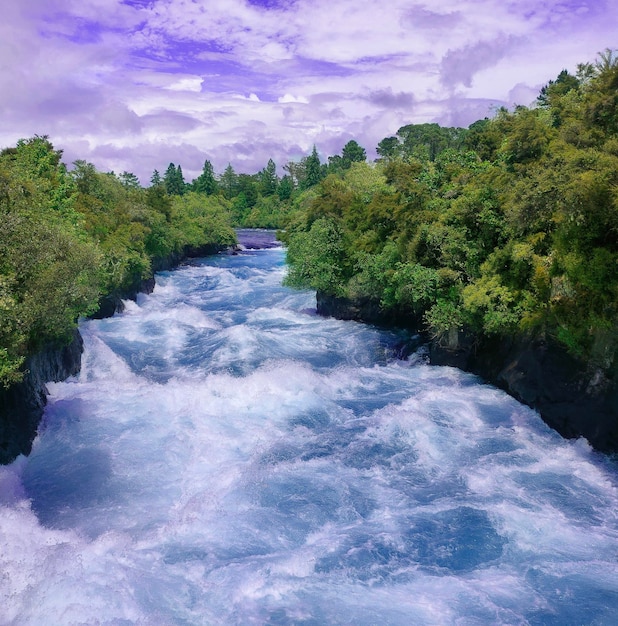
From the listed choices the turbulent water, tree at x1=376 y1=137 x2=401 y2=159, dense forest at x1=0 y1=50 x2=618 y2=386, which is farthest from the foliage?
tree at x1=376 y1=137 x2=401 y2=159

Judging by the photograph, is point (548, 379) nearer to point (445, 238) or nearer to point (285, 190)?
point (445, 238)

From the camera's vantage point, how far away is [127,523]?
35.2 ft

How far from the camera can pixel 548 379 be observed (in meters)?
15.2

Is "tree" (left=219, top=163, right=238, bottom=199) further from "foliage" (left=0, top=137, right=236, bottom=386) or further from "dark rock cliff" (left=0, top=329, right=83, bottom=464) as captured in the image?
"dark rock cliff" (left=0, top=329, right=83, bottom=464)

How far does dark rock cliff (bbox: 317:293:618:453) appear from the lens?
43.2 feet

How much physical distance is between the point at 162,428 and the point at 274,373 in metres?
4.47

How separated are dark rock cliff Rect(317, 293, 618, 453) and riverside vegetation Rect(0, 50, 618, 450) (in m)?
0.28

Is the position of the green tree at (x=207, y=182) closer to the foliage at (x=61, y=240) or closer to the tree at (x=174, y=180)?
the tree at (x=174, y=180)

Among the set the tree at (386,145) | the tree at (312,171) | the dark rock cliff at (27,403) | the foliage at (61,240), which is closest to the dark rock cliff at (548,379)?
the foliage at (61,240)

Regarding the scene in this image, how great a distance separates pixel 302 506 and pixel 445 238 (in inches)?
463

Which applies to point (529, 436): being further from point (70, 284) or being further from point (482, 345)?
point (70, 284)

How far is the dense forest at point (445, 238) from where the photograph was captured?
12.8 meters

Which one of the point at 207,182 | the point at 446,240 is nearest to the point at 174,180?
the point at 207,182

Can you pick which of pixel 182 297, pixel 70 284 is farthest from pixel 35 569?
pixel 182 297
